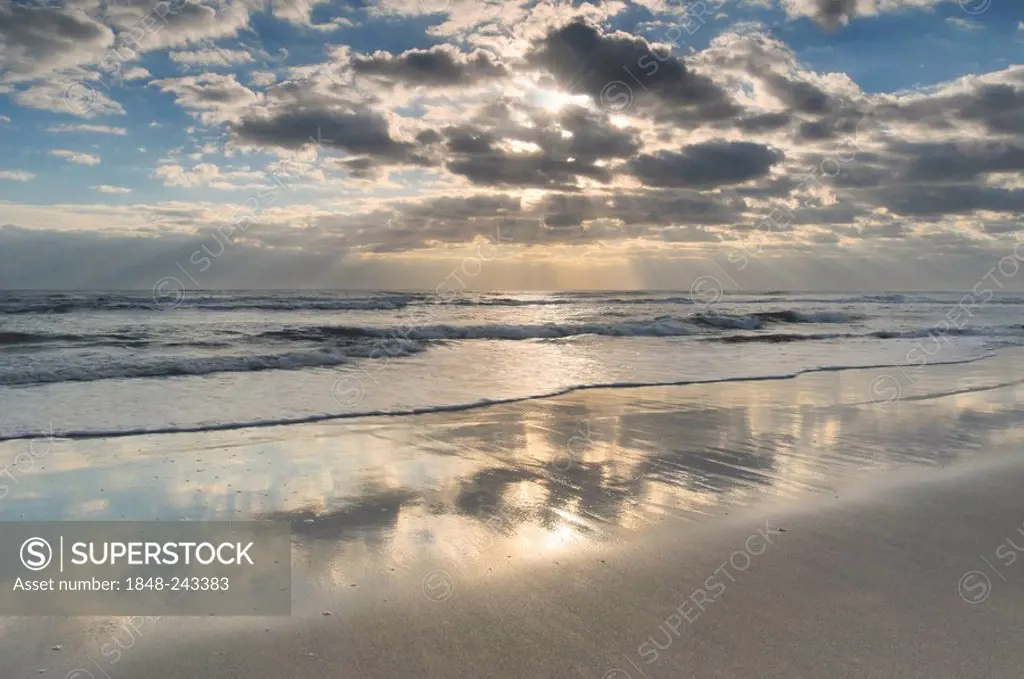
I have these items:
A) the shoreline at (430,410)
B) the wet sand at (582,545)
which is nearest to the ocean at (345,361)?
the shoreline at (430,410)

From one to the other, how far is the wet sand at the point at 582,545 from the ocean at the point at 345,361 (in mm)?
1941

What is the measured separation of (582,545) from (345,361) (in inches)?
563

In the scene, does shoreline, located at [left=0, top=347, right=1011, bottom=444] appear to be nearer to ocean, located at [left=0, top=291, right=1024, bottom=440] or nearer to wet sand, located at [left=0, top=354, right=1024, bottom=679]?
ocean, located at [left=0, top=291, right=1024, bottom=440]

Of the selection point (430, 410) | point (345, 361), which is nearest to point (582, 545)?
point (430, 410)

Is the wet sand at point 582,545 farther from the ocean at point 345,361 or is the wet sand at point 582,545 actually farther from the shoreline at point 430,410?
the ocean at point 345,361

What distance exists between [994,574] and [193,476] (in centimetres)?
678

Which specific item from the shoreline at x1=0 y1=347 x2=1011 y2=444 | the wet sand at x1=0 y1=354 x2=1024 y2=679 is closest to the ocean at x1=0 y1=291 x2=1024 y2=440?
the shoreline at x1=0 y1=347 x2=1011 y2=444

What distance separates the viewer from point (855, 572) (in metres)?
4.39

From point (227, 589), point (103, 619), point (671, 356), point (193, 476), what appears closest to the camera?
point (103, 619)

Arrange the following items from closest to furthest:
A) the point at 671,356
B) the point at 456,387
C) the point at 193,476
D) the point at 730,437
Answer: the point at 193,476, the point at 730,437, the point at 456,387, the point at 671,356

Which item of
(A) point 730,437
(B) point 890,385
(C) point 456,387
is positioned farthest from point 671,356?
(A) point 730,437

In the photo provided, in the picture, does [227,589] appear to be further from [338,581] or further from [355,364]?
[355,364]

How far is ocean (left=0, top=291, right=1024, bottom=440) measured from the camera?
35.9ft

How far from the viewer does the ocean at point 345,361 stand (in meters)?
10.9
